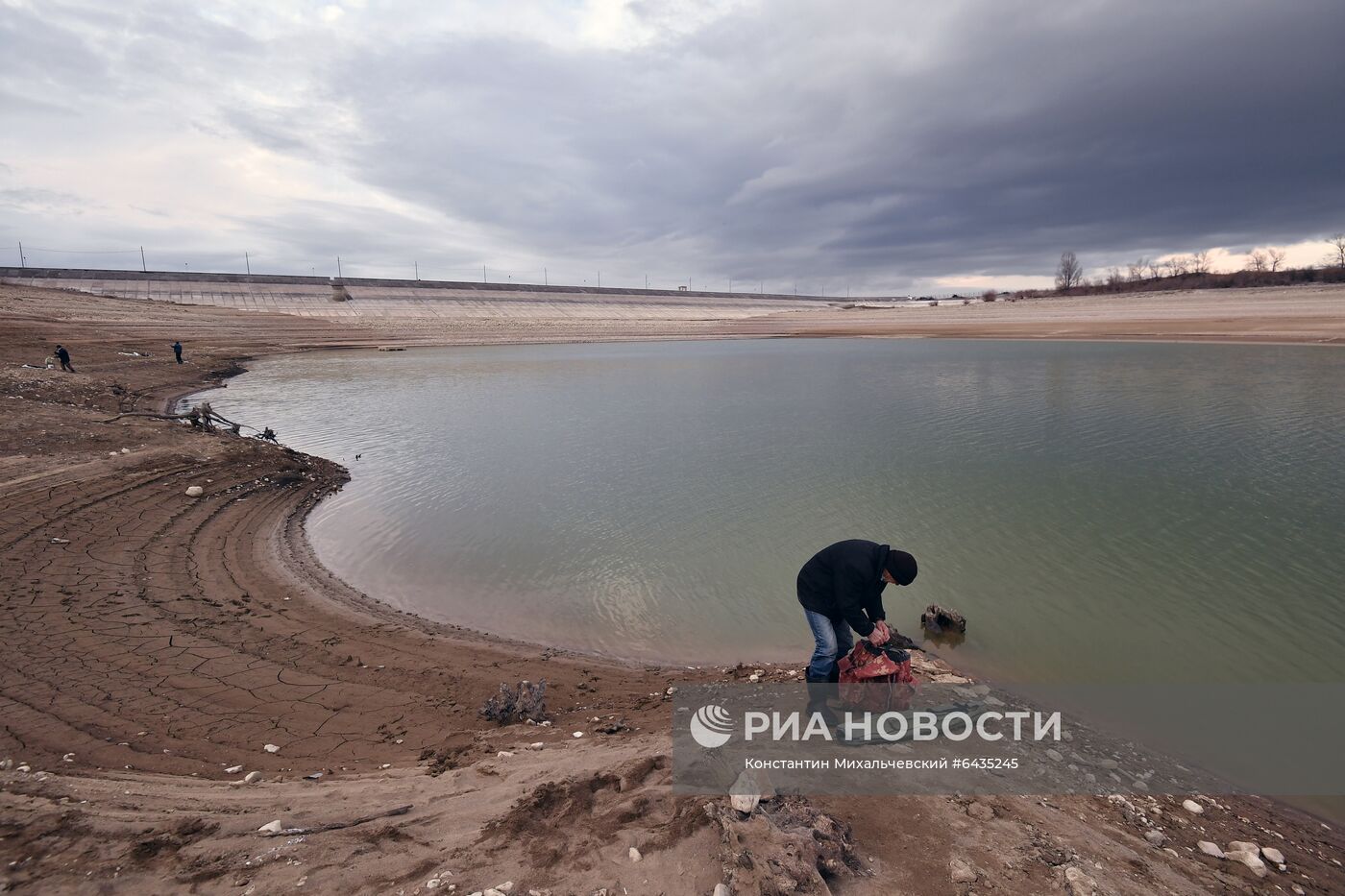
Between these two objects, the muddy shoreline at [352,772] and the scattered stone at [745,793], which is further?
the scattered stone at [745,793]

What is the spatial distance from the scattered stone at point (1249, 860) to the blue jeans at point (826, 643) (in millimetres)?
2831

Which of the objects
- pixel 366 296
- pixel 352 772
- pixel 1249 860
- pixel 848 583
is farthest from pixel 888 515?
pixel 366 296

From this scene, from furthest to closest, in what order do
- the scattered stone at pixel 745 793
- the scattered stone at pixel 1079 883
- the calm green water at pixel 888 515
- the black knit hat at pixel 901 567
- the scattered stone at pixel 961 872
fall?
the calm green water at pixel 888 515 < the black knit hat at pixel 901 567 < the scattered stone at pixel 745 793 < the scattered stone at pixel 961 872 < the scattered stone at pixel 1079 883

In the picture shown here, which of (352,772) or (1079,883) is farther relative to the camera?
(352,772)

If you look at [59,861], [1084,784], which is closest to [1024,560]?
[1084,784]

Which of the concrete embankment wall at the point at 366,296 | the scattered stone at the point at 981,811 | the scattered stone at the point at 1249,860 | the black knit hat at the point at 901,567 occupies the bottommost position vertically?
the scattered stone at the point at 1249,860

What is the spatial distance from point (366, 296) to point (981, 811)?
316 feet

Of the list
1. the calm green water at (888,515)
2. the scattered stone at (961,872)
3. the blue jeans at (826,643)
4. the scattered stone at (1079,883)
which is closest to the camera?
the scattered stone at (1079,883)

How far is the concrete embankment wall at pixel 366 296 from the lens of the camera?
7006 cm

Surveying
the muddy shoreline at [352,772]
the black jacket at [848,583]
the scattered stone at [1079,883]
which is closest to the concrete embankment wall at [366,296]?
the muddy shoreline at [352,772]

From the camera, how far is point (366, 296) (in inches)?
3388

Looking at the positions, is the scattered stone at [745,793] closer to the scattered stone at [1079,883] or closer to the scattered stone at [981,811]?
the scattered stone at [981,811]

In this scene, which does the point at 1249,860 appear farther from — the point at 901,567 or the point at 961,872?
the point at 901,567

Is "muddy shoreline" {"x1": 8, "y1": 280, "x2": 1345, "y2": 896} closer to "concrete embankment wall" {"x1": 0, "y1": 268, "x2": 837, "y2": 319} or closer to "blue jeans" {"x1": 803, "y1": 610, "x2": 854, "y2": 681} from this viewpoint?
"blue jeans" {"x1": 803, "y1": 610, "x2": 854, "y2": 681}
